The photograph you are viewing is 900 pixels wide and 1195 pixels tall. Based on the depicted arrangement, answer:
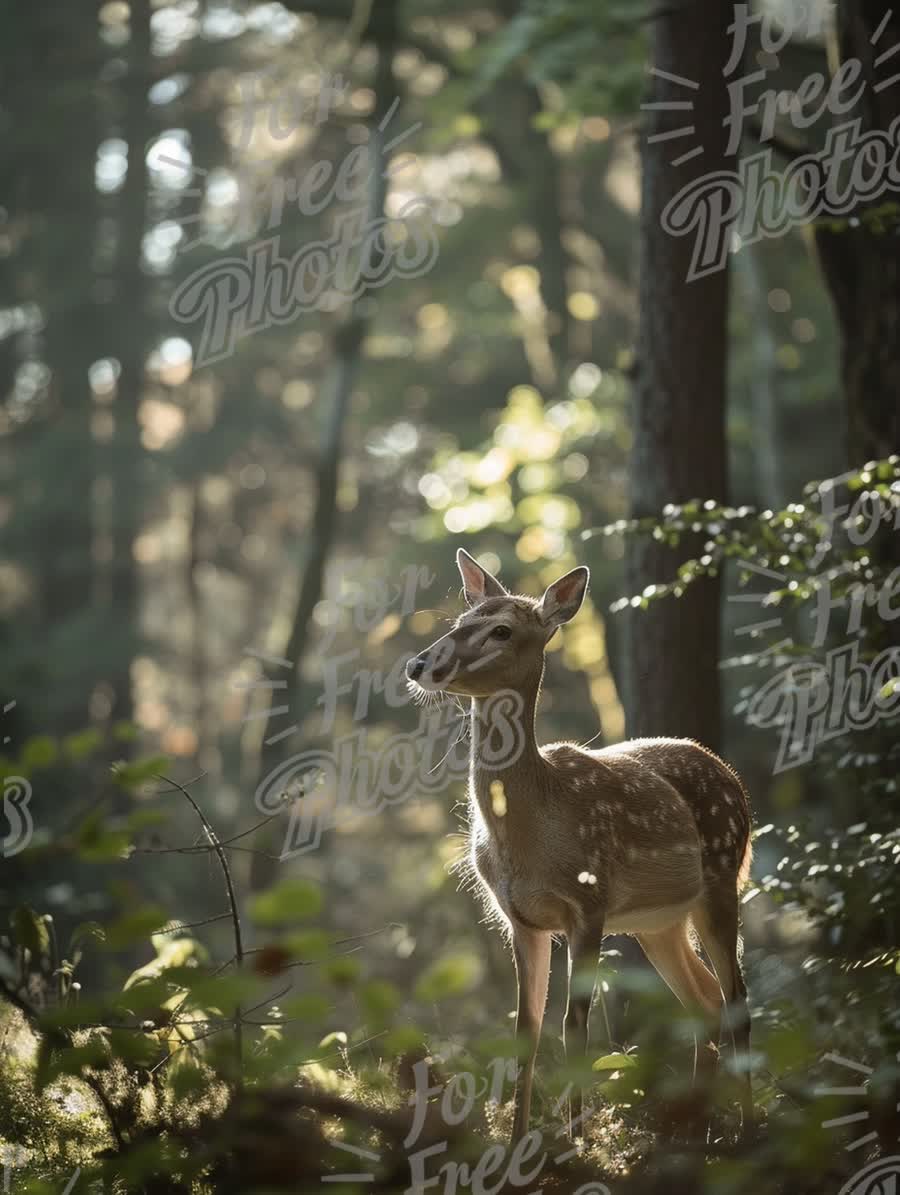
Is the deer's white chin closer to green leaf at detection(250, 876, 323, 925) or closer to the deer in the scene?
→ the deer

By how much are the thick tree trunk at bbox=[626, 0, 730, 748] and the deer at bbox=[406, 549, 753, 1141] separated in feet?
5.44

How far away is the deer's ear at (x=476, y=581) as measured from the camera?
5.87m

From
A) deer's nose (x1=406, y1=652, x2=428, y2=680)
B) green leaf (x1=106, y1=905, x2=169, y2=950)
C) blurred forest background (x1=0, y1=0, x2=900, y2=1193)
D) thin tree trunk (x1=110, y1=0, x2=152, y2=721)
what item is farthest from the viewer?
thin tree trunk (x1=110, y1=0, x2=152, y2=721)

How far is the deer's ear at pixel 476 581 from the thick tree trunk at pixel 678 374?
200 centimetres

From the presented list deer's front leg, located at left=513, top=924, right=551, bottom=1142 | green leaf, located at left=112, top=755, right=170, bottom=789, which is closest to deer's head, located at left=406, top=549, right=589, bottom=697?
deer's front leg, located at left=513, top=924, right=551, bottom=1142

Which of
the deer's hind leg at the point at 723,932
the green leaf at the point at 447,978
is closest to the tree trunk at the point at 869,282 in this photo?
the deer's hind leg at the point at 723,932

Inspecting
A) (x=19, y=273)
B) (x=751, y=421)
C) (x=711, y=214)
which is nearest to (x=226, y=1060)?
(x=711, y=214)

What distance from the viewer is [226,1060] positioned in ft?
7.48

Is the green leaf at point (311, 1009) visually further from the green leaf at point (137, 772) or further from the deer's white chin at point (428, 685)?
the deer's white chin at point (428, 685)

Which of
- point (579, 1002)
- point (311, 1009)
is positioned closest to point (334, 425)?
point (579, 1002)

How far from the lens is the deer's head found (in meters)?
5.18

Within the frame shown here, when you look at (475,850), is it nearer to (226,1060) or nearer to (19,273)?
(226,1060)

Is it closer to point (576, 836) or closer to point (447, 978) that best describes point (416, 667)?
point (576, 836)

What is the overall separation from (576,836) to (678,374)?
3.61 meters
